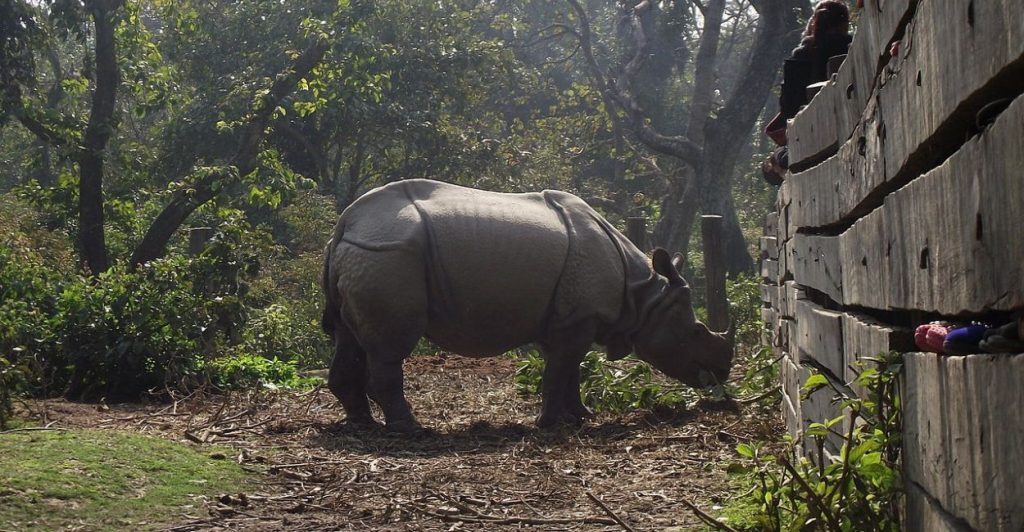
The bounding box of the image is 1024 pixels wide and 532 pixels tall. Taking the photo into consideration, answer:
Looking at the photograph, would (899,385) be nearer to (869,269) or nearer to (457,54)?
(869,269)

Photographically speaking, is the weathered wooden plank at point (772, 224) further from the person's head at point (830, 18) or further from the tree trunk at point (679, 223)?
the tree trunk at point (679, 223)

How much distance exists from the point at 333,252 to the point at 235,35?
15352 millimetres

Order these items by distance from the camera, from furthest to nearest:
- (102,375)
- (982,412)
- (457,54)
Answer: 1. (457,54)
2. (102,375)
3. (982,412)

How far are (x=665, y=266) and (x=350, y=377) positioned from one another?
7.78ft

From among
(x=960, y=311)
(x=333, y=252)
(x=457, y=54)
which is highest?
(x=457, y=54)

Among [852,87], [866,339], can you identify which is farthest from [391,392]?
[866,339]

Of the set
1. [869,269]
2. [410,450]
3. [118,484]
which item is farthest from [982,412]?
[410,450]

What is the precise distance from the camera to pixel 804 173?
16.1ft

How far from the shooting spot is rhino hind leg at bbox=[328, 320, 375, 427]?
8492 mm

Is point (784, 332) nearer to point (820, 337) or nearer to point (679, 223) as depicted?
point (820, 337)

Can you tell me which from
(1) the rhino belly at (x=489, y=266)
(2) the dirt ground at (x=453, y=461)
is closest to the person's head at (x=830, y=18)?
(2) the dirt ground at (x=453, y=461)

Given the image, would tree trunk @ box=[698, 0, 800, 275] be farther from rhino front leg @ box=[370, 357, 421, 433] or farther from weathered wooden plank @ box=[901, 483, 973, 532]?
weathered wooden plank @ box=[901, 483, 973, 532]

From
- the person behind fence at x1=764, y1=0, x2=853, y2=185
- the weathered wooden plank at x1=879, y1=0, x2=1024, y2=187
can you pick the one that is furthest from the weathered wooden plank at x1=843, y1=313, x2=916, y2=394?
the person behind fence at x1=764, y1=0, x2=853, y2=185

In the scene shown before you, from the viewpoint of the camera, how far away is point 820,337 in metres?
4.36
